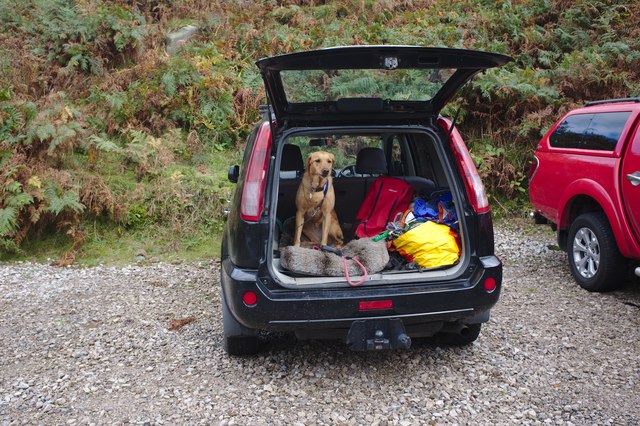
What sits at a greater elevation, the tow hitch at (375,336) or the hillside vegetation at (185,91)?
the hillside vegetation at (185,91)

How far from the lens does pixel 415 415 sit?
3.15 m

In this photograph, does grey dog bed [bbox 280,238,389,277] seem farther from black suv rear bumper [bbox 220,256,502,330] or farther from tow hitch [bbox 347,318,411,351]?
tow hitch [bbox 347,318,411,351]

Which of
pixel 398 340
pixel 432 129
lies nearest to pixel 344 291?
pixel 398 340

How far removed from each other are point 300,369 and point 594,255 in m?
3.29

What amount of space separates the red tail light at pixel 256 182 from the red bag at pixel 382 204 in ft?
5.04

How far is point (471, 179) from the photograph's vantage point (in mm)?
3527

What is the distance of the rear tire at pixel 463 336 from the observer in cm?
385

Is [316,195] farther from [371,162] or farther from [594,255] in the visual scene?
[594,255]

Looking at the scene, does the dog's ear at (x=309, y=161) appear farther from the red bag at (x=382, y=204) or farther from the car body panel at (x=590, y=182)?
the car body panel at (x=590, y=182)

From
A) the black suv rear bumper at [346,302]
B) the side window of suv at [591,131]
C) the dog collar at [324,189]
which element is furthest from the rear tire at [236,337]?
the side window of suv at [591,131]

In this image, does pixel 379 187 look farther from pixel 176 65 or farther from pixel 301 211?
pixel 176 65

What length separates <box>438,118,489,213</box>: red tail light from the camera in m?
3.47

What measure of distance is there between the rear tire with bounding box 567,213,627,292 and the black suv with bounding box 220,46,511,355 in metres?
1.96

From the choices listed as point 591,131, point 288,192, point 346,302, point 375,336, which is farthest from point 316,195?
point 591,131
